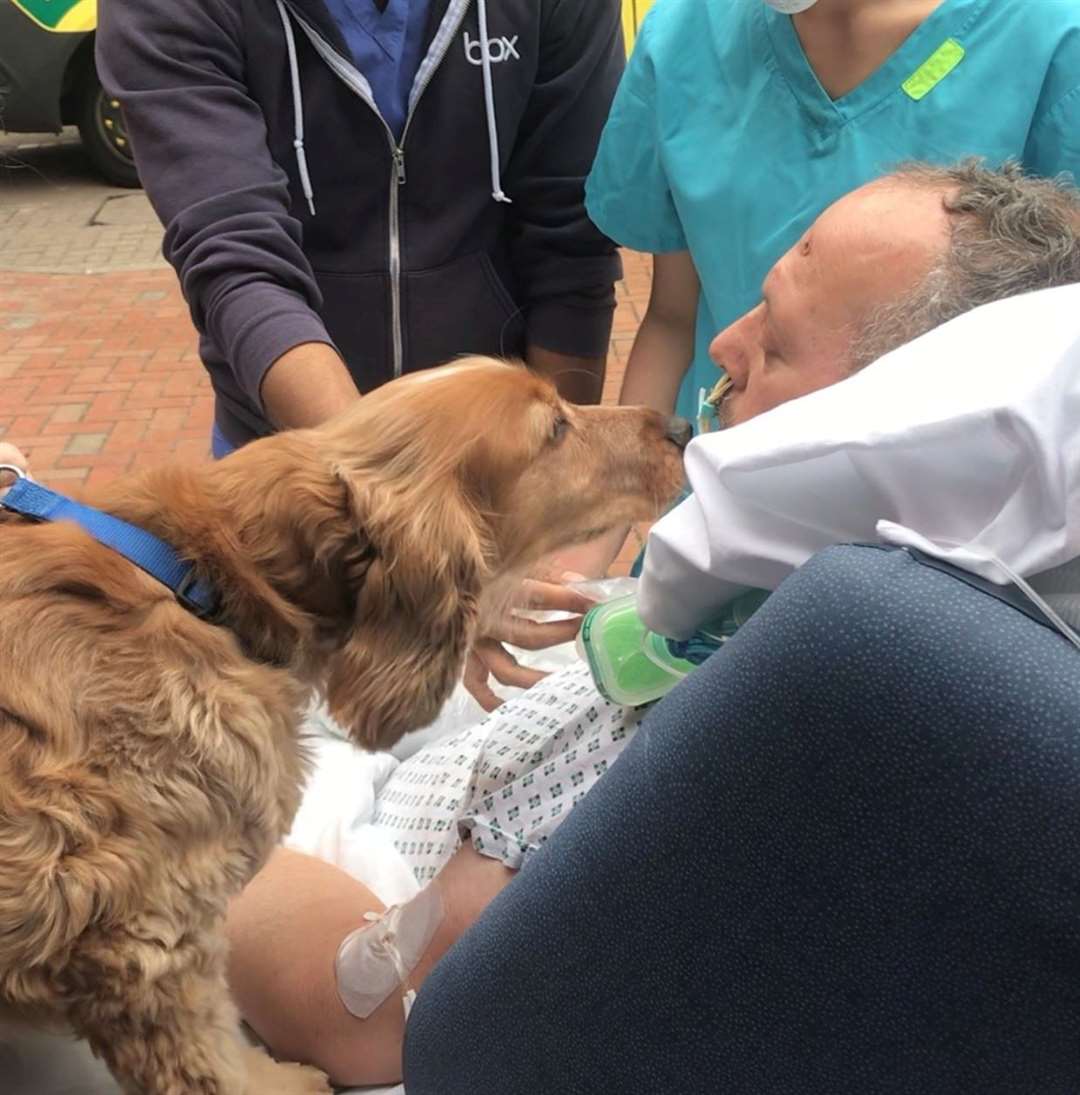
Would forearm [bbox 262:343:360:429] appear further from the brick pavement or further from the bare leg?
the brick pavement

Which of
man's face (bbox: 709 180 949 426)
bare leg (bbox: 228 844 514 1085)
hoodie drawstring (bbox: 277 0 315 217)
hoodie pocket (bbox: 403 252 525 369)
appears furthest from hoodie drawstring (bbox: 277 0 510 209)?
bare leg (bbox: 228 844 514 1085)

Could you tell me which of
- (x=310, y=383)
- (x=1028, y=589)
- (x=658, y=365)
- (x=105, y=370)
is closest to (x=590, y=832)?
(x=1028, y=589)

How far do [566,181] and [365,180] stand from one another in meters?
0.54

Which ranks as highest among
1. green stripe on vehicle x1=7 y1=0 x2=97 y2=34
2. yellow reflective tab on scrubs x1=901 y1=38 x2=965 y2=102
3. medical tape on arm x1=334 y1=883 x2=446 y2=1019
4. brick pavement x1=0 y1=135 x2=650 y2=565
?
yellow reflective tab on scrubs x1=901 y1=38 x2=965 y2=102

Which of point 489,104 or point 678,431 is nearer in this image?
point 678,431

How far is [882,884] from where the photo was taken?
83cm

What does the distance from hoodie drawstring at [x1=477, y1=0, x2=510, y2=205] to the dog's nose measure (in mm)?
761

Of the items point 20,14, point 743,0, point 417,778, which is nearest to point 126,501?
point 417,778

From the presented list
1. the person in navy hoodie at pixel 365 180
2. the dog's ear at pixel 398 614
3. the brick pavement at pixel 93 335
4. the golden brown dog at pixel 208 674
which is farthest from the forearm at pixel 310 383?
the brick pavement at pixel 93 335

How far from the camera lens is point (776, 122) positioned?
2055mm

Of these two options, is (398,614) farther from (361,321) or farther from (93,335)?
(93,335)

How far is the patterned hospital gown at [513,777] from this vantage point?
171 centimetres

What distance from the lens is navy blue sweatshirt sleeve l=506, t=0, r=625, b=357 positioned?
8.82 feet

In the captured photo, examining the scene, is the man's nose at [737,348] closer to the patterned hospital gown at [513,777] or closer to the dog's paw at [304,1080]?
the patterned hospital gown at [513,777]
